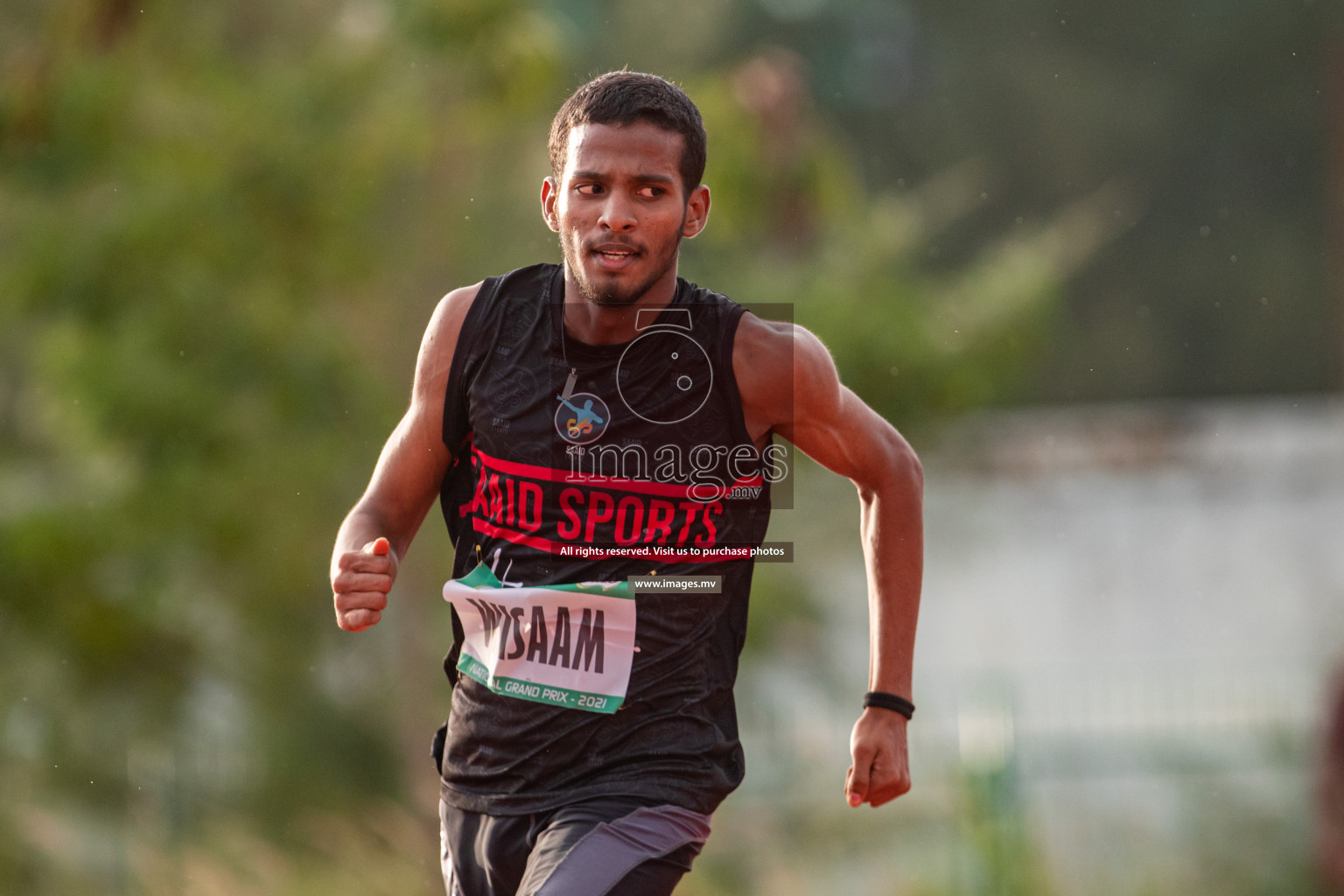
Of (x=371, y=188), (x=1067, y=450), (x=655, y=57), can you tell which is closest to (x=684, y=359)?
(x=371, y=188)

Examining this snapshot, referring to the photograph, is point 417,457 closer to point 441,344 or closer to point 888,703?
point 441,344

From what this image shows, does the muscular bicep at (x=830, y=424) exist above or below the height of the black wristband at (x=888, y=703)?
above

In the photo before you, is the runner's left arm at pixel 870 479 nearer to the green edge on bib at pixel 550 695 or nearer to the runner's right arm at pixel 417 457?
the green edge on bib at pixel 550 695

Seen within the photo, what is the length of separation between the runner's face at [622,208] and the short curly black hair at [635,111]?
18 millimetres

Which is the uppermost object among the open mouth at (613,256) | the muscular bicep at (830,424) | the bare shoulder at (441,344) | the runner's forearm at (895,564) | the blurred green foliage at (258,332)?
the blurred green foliage at (258,332)

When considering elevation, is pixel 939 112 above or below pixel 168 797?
above

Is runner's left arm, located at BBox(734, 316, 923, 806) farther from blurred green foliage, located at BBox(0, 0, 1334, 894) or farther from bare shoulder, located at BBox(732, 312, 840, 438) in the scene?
blurred green foliage, located at BBox(0, 0, 1334, 894)

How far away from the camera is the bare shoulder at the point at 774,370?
9.77ft

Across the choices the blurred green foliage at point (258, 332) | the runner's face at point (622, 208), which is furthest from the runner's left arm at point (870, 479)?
the blurred green foliage at point (258, 332)

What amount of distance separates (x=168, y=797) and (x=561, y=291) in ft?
28.4

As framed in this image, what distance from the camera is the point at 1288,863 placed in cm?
815

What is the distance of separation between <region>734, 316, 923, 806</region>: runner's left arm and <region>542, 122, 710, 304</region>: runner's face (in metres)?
0.24

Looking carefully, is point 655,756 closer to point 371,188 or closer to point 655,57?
point 371,188

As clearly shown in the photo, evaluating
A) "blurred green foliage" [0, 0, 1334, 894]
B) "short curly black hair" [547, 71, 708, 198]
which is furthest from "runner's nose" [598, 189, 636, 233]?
"blurred green foliage" [0, 0, 1334, 894]
